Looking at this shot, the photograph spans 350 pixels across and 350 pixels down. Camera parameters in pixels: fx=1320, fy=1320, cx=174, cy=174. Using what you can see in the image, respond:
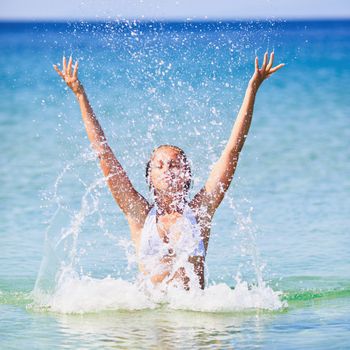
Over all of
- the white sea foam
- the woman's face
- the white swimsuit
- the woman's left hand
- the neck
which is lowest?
the white sea foam

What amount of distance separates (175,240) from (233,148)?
2.19ft

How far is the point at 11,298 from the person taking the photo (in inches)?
335

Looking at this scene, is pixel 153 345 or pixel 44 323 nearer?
pixel 153 345

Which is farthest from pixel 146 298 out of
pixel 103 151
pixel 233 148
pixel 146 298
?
pixel 233 148

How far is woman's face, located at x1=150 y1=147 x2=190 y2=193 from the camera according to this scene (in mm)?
7809

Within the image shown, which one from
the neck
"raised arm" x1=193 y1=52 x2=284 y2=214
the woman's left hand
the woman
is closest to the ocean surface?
the woman

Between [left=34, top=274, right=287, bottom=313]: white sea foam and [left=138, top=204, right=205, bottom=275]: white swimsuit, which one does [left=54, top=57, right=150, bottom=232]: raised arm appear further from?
[left=34, top=274, right=287, bottom=313]: white sea foam

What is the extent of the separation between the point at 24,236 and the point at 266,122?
35.6 feet

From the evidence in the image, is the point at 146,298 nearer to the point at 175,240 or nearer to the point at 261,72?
the point at 175,240

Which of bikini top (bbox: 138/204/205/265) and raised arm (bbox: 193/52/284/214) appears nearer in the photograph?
raised arm (bbox: 193/52/284/214)

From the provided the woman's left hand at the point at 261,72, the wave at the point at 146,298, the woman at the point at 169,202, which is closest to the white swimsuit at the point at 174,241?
the woman at the point at 169,202

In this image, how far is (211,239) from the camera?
34.2 ft

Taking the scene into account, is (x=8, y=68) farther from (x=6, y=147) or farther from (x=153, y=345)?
(x=153, y=345)

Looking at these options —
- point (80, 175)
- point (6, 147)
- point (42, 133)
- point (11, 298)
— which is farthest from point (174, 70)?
point (11, 298)
